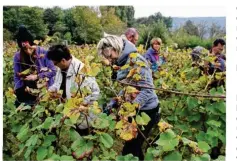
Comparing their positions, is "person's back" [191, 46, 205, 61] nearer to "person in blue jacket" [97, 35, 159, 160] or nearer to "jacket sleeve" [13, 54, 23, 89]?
"person in blue jacket" [97, 35, 159, 160]

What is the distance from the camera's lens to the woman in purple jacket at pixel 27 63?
7.71 ft

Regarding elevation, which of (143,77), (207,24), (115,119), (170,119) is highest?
(207,24)

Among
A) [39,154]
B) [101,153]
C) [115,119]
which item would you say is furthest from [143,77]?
[39,154]

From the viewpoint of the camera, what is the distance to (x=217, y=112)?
7.52ft

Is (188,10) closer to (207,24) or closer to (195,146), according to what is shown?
(207,24)

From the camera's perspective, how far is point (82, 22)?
7.78 feet

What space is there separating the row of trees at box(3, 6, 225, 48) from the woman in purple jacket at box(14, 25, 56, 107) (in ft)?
0.21

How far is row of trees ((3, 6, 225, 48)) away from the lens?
221 cm

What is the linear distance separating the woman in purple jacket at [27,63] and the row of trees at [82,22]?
65 mm

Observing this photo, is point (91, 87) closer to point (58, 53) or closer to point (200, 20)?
point (58, 53)

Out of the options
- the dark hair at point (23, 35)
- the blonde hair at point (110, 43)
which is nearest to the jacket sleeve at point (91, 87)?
the blonde hair at point (110, 43)

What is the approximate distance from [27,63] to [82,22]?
370mm

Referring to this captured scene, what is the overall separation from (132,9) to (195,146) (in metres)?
0.77

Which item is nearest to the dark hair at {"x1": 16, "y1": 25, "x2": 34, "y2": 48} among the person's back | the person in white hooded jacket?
the person in white hooded jacket
